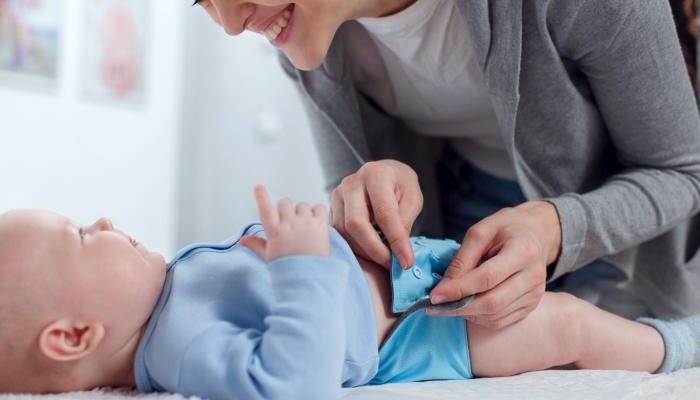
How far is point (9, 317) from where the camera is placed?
640 millimetres

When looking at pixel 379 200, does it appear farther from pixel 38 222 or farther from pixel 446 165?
pixel 446 165

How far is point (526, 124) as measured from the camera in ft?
3.40

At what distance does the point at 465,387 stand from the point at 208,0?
0.72 metres

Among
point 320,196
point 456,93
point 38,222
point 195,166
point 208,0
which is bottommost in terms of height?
point 320,196

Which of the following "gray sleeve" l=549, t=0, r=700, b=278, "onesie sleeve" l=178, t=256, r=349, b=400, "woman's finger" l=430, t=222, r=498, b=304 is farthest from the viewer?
"gray sleeve" l=549, t=0, r=700, b=278

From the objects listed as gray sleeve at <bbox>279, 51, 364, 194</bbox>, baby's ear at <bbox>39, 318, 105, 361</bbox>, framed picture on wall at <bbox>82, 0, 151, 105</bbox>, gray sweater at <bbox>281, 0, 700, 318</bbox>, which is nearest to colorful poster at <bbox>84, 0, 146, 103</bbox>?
framed picture on wall at <bbox>82, 0, 151, 105</bbox>

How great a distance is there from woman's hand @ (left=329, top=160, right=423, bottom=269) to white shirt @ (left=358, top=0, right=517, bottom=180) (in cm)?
33

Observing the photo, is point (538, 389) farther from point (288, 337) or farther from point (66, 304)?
point (66, 304)

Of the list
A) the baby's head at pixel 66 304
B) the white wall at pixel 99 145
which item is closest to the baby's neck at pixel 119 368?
the baby's head at pixel 66 304

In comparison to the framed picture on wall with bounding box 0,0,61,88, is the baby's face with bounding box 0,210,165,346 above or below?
below

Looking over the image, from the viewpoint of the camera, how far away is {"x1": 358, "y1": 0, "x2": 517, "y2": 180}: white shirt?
1018mm

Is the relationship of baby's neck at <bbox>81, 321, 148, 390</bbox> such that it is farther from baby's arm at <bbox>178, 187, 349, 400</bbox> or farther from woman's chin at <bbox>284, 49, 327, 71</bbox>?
woman's chin at <bbox>284, 49, 327, 71</bbox>

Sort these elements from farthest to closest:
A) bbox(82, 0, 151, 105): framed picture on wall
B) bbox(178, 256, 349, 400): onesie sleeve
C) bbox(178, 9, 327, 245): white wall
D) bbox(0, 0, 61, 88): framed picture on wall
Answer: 1. bbox(178, 9, 327, 245): white wall
2. bbox(82, 0, 151, 105): framed picture on wall
3. bbox(0, 0, 61, 88): framed picture on wall
4. bbox(178, 256, 349, 400): onesie sleeve

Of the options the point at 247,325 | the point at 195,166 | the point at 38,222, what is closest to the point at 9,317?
the point at 38,222
